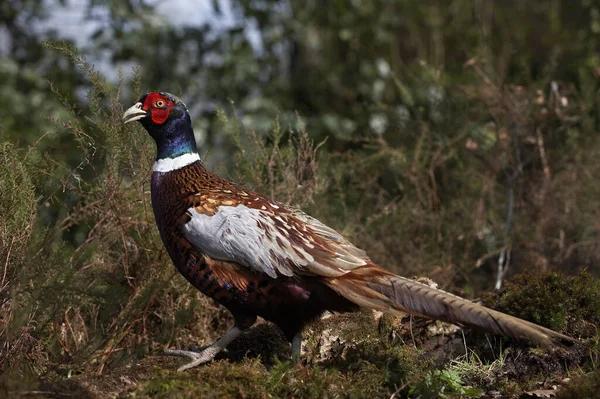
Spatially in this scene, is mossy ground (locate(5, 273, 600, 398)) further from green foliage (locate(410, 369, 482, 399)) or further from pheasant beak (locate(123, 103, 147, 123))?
pheasant beak (locate(123, 103, 147, 123))

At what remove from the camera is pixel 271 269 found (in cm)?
362

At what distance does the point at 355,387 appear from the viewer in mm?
3445

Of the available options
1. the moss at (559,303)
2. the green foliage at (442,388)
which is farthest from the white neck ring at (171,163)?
the moss at (559,303)

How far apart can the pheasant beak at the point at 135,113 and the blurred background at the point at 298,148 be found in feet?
0.56

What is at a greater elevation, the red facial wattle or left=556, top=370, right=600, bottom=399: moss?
the red facial wattle

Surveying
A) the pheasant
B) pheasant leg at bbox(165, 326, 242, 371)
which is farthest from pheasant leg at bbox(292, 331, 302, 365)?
pheasant leg at bbox(165, 326, 242, 371)

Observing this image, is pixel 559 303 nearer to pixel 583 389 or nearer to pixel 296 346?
pixel 583 389

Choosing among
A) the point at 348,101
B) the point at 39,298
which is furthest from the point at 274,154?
the point at 348,101

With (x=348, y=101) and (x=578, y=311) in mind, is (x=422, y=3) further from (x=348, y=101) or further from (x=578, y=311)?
(x=578, y=311)

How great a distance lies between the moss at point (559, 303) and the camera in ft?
12.7

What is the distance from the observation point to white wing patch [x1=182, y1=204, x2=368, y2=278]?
363 cm

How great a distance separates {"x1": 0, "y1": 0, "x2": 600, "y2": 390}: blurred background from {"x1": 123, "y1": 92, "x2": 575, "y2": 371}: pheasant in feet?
1.92

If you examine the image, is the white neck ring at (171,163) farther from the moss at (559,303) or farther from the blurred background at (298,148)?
the moss at (559,303)

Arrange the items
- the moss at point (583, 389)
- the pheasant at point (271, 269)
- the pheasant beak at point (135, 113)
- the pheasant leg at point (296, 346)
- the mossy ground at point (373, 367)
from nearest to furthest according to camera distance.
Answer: the moss at point (583, 389) → the mossy ground at point (373, 367) → the pheasant at point (271, 269) → the pheasant leg at point (296, 346) → the pheasant beak at point (135, 113)
